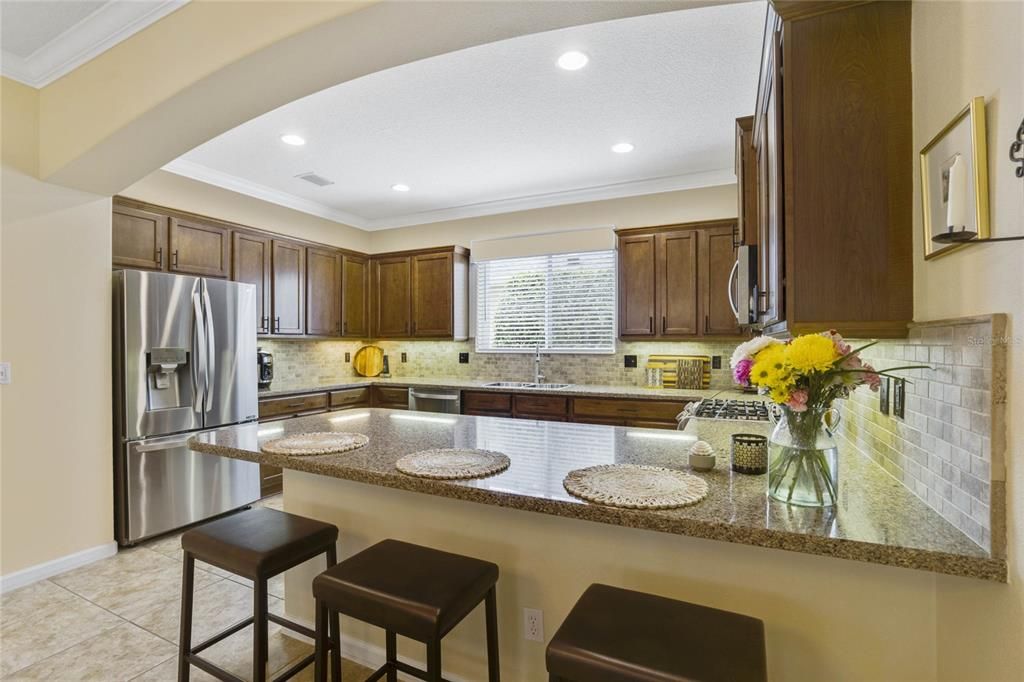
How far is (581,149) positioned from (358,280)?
2946 millimetres

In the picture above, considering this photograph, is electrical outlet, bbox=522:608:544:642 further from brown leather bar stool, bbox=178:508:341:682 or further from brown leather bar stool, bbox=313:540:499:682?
brown leather bar stool, bbox=178:508:341:682

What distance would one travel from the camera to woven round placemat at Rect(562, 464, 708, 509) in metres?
1.20

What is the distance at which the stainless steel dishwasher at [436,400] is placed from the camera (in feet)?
14.9

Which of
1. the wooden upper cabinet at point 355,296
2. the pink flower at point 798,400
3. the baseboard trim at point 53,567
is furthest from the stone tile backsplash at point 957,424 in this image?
the wooden upper cabinet at point 355,296

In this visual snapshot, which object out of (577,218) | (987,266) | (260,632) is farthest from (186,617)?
(577,218)

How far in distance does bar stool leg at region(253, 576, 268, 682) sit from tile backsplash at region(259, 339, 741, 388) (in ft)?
11.5

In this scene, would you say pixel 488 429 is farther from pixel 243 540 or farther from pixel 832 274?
pixel 832 274

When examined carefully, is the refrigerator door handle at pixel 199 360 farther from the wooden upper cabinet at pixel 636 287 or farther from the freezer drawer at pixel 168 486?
the wooden upper cabinet at pixel 636 287

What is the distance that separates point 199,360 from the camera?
11.4ft

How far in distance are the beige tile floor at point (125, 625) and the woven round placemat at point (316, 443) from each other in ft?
3.05

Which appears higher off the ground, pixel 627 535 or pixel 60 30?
pixel 60 30

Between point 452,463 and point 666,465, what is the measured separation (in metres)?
0.70

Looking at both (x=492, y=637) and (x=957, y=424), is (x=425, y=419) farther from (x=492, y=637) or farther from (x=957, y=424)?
(x=957, y=424)

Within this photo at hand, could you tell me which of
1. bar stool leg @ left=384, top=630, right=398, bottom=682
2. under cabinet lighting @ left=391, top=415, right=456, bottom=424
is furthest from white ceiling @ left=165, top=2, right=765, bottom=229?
bar stool leg @ left=384, top=630, right=398, bottom=682
